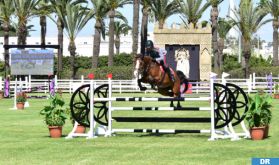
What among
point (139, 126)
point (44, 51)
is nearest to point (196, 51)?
point (44, 51)

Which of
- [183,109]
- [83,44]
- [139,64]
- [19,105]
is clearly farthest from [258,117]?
[83,44]

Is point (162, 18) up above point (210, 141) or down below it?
above

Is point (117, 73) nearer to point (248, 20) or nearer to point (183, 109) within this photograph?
point (248, 20)

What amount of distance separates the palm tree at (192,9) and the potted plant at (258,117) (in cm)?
5273

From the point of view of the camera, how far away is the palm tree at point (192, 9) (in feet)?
223

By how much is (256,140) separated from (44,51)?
4180 cm

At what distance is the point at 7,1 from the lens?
6381 cm

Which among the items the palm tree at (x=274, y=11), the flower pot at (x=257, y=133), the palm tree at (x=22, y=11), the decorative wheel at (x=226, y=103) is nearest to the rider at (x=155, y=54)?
the decorative wheel at (x=226, y=103)

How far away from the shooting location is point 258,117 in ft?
50.9

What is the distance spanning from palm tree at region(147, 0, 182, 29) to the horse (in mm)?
50916

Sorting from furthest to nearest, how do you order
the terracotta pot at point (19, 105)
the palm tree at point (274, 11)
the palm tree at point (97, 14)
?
the palm tree at point (274, 11) → the palm tree at point (97, 14) → the terracotta pot at point (19, 105)

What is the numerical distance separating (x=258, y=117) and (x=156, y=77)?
2.79 metres

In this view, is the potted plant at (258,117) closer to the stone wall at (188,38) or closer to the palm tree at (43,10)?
the stone wall at (188,38)

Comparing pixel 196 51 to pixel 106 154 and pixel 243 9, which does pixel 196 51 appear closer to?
pixel 243 9
